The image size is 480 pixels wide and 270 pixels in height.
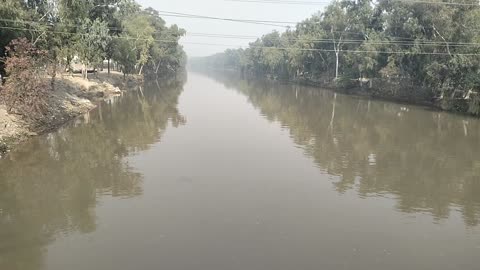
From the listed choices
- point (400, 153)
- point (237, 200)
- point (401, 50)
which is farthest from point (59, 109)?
point (401, 50)

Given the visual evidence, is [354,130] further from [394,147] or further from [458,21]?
[458,21]

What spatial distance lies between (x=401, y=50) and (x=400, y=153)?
107 ft

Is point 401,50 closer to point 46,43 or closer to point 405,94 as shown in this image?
point 405,94

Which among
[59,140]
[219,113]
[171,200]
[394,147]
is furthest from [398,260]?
[219,113]

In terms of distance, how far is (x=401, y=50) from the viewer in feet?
167

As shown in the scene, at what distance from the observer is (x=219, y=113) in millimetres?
37094

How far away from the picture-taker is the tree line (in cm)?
4041

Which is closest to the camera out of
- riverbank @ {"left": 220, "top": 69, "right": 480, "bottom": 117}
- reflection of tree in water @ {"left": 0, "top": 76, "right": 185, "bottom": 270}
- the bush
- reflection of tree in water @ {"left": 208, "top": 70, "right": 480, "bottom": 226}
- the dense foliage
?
reflection of tree in water @ {"left": 0, "top": 76, "right": 185, "bottom": 270}

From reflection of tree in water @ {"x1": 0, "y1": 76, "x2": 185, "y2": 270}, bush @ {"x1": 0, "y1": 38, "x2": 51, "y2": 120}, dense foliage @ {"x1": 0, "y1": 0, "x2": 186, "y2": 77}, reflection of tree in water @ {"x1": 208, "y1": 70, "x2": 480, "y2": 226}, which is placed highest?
dense foliage @ {"x1": 0, "y1": 0, "x2": 186, "y2": 77}

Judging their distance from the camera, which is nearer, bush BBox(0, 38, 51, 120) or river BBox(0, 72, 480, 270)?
river BBox(0, 72, 480, 270)

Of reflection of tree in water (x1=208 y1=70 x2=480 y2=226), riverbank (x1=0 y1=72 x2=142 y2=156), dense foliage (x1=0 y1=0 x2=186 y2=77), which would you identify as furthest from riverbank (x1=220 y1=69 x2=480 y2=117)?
riverbank (x1=0 y1=72 x2=142 y2=156)

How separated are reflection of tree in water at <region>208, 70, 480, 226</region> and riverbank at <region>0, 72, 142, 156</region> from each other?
563 inches

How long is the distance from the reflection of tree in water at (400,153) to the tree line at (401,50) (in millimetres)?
5361

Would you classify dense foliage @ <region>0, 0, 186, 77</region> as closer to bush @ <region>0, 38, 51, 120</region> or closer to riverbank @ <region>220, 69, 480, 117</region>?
bush @ <region>0, 38, 51, 120</region>
